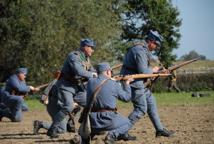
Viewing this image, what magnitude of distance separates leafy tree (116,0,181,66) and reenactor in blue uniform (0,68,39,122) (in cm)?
4539

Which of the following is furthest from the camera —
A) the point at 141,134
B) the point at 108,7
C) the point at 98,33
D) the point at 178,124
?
the point at 108,7

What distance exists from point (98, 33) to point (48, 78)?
4.41m

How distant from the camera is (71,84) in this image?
1285cm

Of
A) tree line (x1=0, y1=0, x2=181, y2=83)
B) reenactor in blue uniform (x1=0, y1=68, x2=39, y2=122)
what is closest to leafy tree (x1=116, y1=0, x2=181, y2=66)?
tree line (x1=0, y1=0, x2=181, y2=83)

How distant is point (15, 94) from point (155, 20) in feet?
154

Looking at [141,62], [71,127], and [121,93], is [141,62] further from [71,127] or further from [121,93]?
[71,127]

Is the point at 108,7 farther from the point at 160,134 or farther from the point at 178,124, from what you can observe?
the point at 160,134

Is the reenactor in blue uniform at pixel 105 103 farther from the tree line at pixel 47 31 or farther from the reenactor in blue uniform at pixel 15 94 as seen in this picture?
the tree line at pixel 47 31

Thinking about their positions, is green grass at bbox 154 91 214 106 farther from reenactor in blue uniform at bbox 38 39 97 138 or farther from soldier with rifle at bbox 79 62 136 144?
soldier with rifle at bbox 79 62 136 144

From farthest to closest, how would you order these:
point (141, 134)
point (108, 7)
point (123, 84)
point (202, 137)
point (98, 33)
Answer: point (108, 7) < point (98, 33) < point (141, 134) < point (202, 137) < point (123, 84)

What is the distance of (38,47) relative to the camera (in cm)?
3650

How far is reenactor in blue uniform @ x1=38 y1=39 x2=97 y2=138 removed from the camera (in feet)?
41.4

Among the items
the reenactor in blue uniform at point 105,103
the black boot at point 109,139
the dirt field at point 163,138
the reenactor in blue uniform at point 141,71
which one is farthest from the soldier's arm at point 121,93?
the dirt field at point 163,138

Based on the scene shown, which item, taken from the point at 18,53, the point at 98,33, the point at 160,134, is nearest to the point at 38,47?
the point at 18,53
